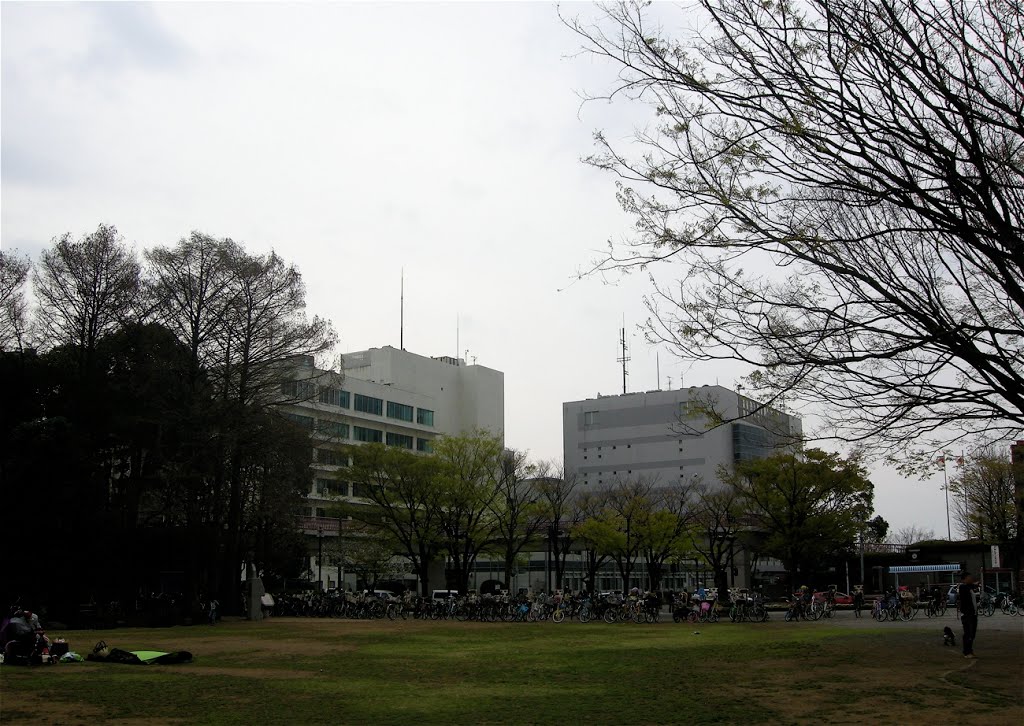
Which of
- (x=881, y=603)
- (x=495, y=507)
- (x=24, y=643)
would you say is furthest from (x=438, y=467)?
(x=24, y=643)

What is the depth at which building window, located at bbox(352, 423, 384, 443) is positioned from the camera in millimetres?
80312

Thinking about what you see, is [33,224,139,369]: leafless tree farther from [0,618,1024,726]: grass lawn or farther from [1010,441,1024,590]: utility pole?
[1010,441,1024,590]: utility pole

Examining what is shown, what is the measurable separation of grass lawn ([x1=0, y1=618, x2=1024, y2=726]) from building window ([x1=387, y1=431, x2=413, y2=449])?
6284cm

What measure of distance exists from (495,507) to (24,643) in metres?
36.2

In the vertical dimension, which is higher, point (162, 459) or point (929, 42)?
point (929, 42)

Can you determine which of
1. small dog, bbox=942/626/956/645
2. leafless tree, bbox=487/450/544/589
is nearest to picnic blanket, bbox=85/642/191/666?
small dog, bbox=942/626/956/645

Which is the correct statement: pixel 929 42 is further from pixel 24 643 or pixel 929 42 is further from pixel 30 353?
pixel 30 353

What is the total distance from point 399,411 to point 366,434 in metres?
5.60

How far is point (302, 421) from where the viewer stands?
43656 mm

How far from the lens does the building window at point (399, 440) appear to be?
84688 mm

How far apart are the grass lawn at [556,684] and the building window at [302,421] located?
58.9 ft

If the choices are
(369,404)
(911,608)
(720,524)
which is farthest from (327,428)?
(369,404)

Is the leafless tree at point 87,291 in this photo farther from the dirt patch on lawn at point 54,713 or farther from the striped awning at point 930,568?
the striped awning at point 930,568

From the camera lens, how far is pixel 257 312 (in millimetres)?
36969
